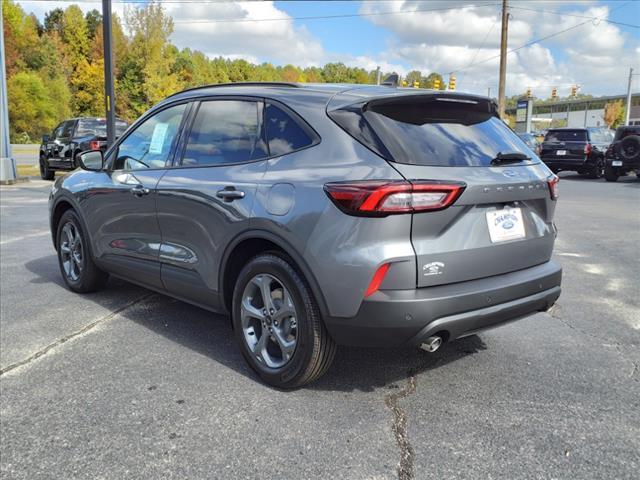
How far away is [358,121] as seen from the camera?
304cm

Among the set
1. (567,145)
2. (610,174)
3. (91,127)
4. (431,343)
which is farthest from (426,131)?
(567,145)

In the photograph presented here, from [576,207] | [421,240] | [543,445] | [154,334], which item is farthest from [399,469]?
[576,207]

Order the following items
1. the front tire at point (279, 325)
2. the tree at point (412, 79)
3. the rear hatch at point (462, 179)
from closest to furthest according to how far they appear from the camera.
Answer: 1. the rear hatch at point (462, 179)
2. the front tire at point (279, 325)
3. the tree at point (412, 79)

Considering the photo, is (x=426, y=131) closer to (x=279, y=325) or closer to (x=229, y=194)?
(x=229, y=194)

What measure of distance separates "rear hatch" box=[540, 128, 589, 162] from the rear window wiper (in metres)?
18.2

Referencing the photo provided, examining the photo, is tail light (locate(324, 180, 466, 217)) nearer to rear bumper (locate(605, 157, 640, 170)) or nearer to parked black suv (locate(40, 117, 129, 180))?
parked black suv (locate(40, 117, 129, 180))

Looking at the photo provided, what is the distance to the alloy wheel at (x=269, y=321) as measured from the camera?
3215 millimetres

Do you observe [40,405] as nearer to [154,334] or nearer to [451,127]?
[154,334]

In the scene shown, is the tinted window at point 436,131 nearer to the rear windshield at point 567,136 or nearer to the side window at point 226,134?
the side window at point 226,134

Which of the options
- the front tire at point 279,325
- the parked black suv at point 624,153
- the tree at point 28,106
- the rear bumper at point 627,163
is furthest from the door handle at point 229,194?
the tree at point 28,106

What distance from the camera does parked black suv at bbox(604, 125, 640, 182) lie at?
18.1 meters

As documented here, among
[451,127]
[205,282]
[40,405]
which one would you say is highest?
[451,127]

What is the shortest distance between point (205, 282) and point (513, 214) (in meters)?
1.95

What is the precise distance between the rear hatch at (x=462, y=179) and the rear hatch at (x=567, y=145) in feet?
59.3
